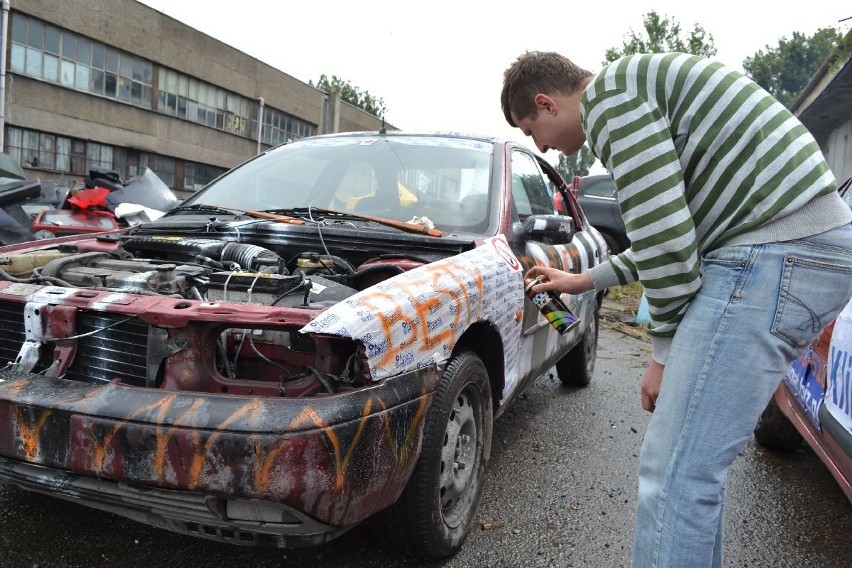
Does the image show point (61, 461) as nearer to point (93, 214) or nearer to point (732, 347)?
Answer: point (732, 347)

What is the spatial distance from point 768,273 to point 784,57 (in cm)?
6108

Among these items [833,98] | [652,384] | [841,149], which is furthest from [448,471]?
[841,149]

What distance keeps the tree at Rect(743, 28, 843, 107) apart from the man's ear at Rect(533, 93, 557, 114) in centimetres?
5763

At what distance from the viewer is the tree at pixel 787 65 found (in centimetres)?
5122

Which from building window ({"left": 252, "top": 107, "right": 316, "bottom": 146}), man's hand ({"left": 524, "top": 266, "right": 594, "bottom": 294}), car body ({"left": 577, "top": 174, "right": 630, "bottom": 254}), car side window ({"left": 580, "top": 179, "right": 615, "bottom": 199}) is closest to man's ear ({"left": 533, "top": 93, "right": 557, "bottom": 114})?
man's hand ({"left": 524, "top": 266, "right": 594, "bottom": 294})

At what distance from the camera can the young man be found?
4.62 feet

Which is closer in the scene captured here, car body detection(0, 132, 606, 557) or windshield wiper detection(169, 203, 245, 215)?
car body detection(0, 132, 606, 557)

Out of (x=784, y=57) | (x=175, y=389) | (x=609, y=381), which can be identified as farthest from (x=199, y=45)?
(x=784, y=57)

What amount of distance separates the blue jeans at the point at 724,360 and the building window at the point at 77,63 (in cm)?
2352

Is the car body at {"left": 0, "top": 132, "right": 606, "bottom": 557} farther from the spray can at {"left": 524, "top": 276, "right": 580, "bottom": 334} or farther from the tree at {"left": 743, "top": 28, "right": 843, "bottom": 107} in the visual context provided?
the tree at {"left": 743, "top": 28, "right": 843, "bottom": 107}

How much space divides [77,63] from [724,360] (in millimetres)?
25380

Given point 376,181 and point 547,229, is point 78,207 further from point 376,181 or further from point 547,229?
point 547,229

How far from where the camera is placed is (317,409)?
5.56 ft

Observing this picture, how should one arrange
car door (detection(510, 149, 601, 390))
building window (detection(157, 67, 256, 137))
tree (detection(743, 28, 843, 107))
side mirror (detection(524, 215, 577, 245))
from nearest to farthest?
side mirror (detection(524, 215, 577, 245))
car door (detection(510, 149, 601, 390))
building window (detection(157, 67, 256, 137))
tree (detection(743, 28, 843, 107))
